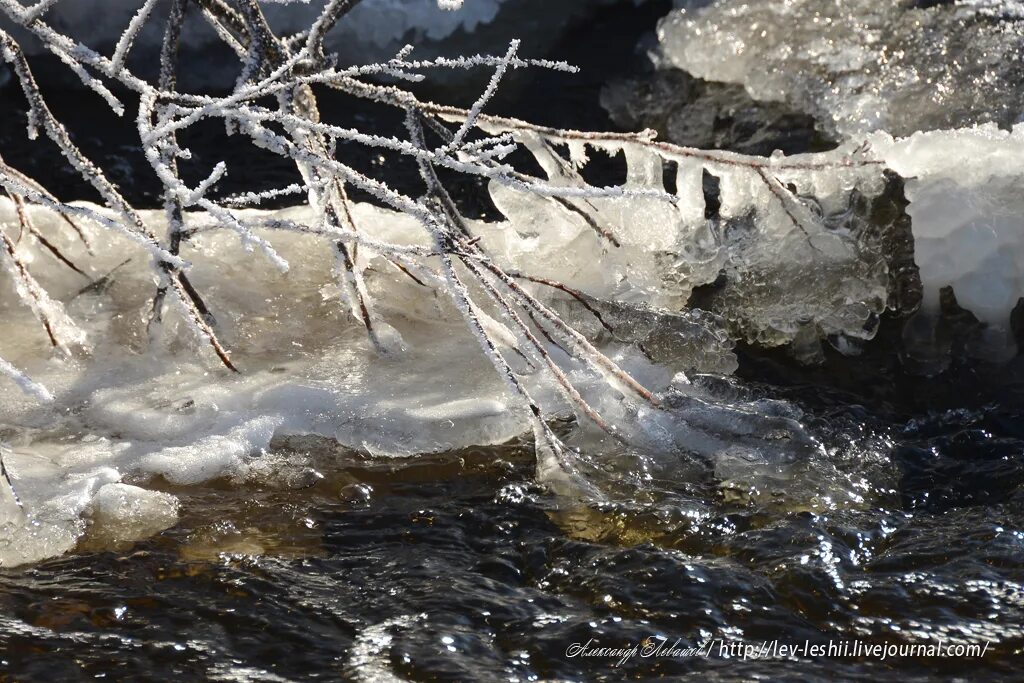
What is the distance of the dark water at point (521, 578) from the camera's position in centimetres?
213

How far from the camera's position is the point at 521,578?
2.42 meters

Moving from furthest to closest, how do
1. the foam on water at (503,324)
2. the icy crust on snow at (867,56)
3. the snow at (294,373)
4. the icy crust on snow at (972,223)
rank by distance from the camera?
1. the icy crust on snow at (867,56)
2. the icy crust on snow at (972,223)
3. the foam on water at (503,324)
4. the snow at (294,373)

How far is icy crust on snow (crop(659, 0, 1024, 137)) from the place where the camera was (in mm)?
4855

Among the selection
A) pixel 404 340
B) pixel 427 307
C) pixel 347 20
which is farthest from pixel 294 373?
pixel 347 20

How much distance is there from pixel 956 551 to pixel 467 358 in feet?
5.15

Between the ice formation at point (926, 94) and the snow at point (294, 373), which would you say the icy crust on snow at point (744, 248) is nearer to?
the snow at point (294, 373)

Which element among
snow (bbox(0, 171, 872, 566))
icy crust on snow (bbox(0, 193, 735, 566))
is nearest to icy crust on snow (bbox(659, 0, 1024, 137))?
snow (bbox(0, 171, 872, 566))

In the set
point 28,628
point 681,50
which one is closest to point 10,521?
point 28,628

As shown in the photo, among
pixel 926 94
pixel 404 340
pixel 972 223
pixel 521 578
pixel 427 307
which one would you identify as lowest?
pixel 521 578

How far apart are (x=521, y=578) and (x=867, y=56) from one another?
3.97m

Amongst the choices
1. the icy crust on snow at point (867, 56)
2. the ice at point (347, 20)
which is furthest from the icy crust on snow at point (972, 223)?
the ice at point (347, 20)

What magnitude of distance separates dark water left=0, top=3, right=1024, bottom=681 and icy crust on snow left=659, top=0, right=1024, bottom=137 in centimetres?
235

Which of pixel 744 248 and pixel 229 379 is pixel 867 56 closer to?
pixel 744 248

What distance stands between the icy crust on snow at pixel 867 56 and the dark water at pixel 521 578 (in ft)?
7.73
